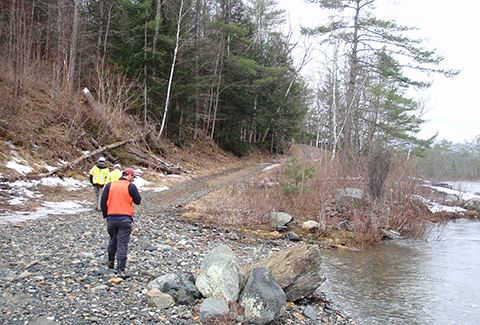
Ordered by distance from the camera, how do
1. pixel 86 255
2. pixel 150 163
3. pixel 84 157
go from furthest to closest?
pixel 150 163 < pixel 84 157 < pixel 86 255

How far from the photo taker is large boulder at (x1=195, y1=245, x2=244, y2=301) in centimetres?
503

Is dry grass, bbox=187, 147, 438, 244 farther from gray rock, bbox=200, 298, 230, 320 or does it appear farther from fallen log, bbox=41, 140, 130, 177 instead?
gray rock, bbox=200, 298, 230, 320

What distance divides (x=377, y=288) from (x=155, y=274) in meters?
4.68

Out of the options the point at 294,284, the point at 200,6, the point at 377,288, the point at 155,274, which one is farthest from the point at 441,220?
the point at 200,6

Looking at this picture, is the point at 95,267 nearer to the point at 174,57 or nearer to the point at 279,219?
the point at 279,219

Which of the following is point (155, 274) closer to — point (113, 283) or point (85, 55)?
point (113, 283)

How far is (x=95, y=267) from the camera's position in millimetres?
5773

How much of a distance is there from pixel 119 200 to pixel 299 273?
3.32 metres

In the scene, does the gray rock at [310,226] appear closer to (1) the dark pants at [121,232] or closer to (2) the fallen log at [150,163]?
(1) the dark pants at [121,232]

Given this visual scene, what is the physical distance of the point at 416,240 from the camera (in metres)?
11.7

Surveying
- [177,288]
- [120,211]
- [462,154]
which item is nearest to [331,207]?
[177,288]

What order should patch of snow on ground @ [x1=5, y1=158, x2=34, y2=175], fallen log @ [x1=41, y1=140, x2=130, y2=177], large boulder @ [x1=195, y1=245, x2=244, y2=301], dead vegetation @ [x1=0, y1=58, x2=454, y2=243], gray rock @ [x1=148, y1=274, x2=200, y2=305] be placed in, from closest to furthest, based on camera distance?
gray rock @ [x1=148, y1=274, x2=200, y2=305]
large boulder @ [x1=195, y1=245, x2=244, y2=301]
dead vegetation @ [x1=0, y1=58, x2=454, y2=243]
patch of snow on ground @ [x1=5, y1=158, x2=34, y2=175]
fallen log @ [x1=41, y1=140, x2=130, y2=177]

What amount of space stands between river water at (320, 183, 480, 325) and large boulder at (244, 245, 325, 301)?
33.9 inches

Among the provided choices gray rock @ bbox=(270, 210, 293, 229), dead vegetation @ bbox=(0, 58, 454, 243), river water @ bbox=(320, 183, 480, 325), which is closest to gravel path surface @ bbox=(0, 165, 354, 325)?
river water @ bbox=(320, 183, 480, 325)
